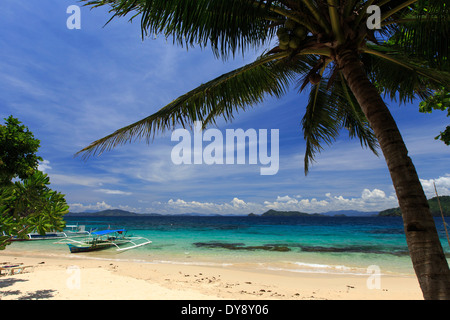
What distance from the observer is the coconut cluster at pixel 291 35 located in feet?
8.94

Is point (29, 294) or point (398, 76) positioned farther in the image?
point (29, 294)

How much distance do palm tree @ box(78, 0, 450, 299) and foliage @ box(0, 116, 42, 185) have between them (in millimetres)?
2780

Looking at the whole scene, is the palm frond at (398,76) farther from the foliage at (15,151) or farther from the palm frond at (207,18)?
the foliage at (15,151)

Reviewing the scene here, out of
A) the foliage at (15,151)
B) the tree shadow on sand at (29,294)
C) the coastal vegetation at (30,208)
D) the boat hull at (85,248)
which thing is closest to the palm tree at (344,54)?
the coastal vegetation at (30,208)

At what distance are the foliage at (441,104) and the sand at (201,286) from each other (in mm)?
4986

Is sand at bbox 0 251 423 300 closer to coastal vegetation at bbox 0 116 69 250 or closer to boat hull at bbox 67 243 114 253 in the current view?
coastal vegetation at bbox 0 116 69 250

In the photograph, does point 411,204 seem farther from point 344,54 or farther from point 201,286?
point 201,286

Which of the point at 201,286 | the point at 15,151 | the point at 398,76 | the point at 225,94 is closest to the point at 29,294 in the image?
the point at 15,151

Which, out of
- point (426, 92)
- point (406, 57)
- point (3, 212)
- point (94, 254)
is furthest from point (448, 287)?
point (94, 254)

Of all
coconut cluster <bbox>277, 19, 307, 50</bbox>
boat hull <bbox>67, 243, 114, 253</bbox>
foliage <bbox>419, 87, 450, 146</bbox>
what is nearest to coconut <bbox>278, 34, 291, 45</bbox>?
coconut cluster <bbox>277, 19, 307, 50</bbox>

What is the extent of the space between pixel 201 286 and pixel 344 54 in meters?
7.32

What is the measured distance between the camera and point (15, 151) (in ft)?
16.5

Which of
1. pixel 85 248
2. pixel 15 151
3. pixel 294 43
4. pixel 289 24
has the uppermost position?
pixel 289 24
